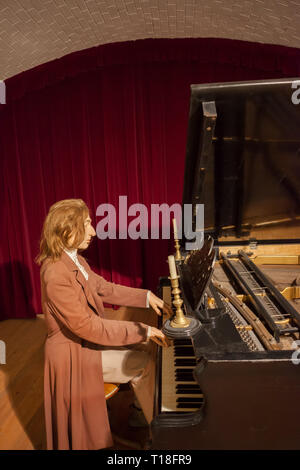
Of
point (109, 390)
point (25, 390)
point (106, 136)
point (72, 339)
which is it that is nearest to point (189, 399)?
point (109, 390)

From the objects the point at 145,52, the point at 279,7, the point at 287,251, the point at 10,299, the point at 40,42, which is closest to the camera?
the point at 287,251

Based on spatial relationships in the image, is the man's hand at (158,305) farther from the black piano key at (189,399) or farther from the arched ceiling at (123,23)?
the arched ceiling at (123,23)

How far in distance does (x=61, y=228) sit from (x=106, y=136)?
261 centimetres

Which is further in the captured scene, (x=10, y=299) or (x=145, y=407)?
(x=10, y=299)

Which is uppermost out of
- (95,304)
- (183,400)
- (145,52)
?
(145,52)

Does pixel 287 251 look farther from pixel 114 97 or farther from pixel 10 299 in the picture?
pixel 10 299

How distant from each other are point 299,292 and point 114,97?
3093 mm

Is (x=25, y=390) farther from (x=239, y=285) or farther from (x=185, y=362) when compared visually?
(x=239, y=285)

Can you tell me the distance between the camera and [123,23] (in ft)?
12.1

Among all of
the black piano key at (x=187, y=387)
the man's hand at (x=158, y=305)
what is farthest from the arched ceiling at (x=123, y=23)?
the black piano key at (x=187, y=387)

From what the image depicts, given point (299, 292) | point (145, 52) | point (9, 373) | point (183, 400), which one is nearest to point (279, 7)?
point (145, 52)

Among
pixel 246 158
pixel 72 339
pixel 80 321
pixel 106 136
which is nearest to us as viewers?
pixel 80 321

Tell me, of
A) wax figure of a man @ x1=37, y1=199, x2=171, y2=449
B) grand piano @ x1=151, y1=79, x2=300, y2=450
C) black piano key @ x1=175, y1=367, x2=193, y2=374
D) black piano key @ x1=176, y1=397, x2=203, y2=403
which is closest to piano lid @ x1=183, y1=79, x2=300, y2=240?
grand piano @ x1=151, y1=79, x2=300, y2=450

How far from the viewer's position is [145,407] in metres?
2.15
